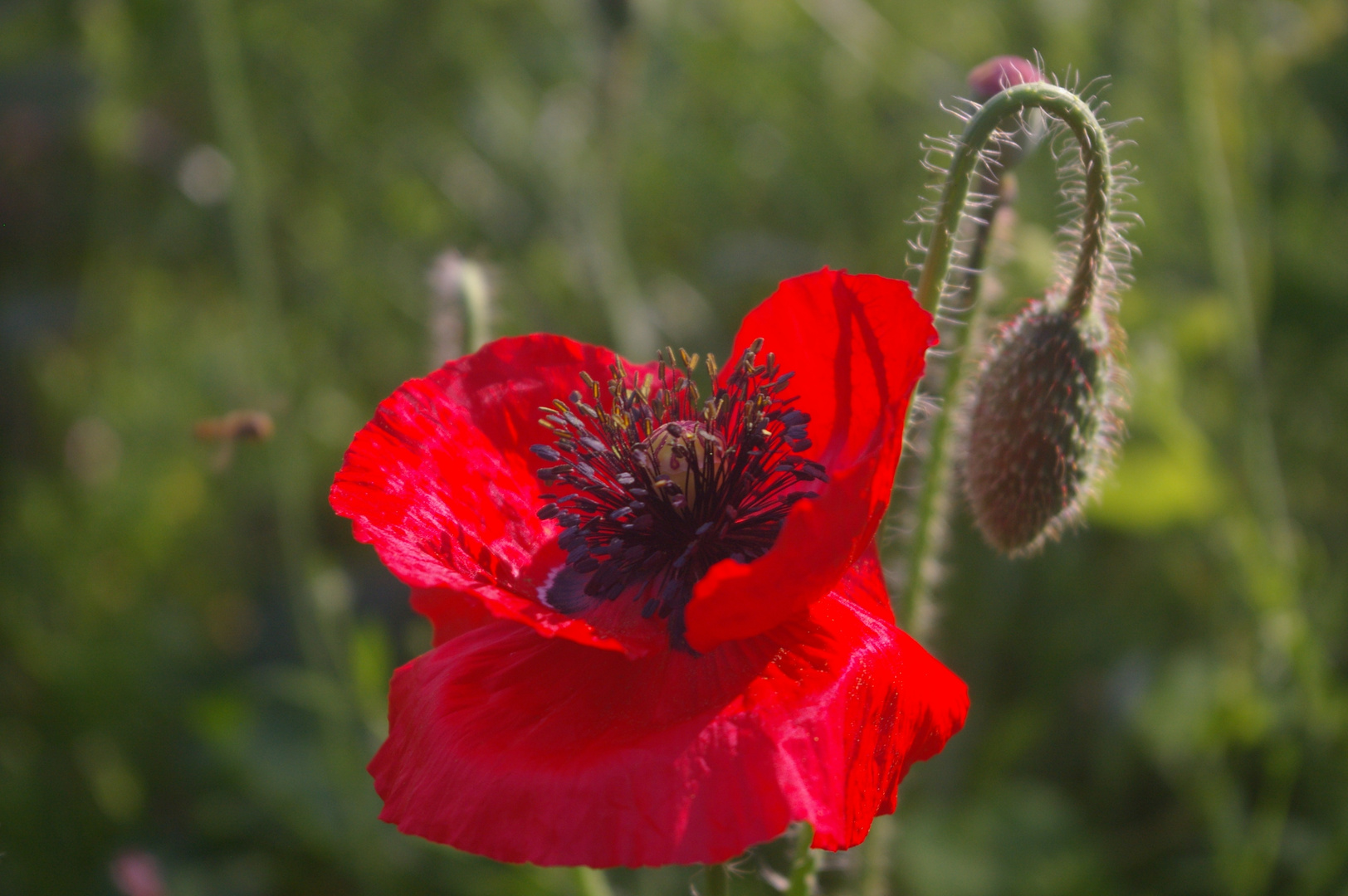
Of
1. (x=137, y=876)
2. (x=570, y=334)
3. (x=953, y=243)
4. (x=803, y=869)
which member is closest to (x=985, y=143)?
(x=953, y=243)

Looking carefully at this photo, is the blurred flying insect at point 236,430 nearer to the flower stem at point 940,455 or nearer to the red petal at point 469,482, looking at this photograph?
the red petal at point 469,482

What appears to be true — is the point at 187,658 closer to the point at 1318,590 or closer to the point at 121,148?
the point at 121,148

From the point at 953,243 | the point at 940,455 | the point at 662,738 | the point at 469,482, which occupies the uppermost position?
the point at 953,243

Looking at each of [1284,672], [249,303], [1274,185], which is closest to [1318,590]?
[1284,672]

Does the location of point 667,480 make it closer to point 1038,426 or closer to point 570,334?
point 1038,426

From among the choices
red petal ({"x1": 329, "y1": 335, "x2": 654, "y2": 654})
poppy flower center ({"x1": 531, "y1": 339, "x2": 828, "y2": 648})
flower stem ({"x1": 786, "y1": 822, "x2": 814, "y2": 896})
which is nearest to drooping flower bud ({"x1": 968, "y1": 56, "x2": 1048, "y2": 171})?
poppy flower center ({"x1": 531, "y1": 339, "x2": 828, "y2": 648})
